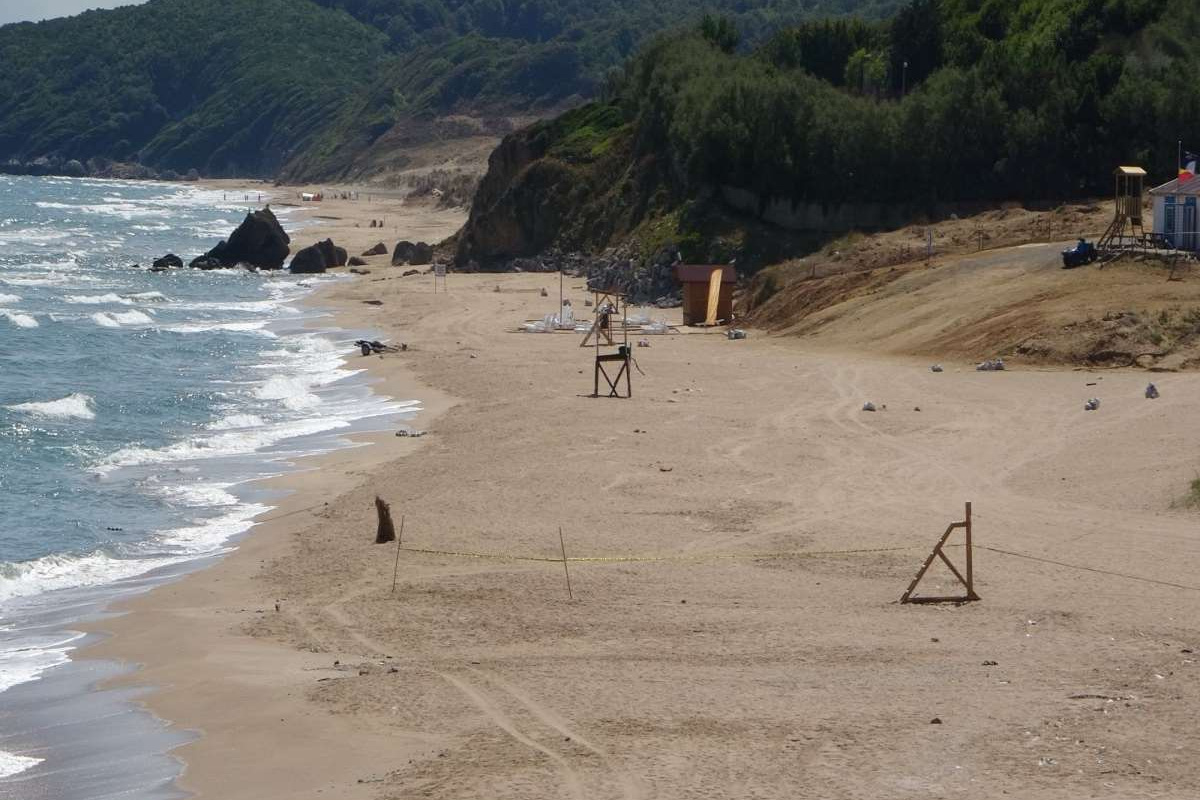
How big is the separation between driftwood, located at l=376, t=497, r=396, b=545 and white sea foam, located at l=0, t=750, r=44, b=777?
273 inches

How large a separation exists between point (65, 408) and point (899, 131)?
27.8 metres

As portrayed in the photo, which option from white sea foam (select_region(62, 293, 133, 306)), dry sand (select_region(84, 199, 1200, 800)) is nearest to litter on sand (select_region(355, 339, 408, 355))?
dry sand (select_region(84, 199, 1200, 800))

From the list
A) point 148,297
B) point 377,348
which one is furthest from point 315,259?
point 377,348

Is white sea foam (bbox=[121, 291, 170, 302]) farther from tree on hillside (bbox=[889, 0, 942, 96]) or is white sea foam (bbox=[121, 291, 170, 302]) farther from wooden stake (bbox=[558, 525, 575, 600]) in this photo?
wooden stake (bbox=[558, 525, 575, 600])

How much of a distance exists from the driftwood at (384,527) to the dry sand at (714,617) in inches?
11.7

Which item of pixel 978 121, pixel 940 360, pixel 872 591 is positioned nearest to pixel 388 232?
pixel 978 121

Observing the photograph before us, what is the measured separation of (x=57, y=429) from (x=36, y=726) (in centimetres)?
1651

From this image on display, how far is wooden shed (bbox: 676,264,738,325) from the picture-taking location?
43344 mm

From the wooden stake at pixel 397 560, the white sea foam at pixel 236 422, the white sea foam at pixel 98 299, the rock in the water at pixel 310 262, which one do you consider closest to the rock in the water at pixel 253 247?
the rock in the water at pixel 310 262

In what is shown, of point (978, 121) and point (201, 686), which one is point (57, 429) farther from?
point (978, 121)

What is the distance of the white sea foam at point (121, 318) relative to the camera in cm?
4856

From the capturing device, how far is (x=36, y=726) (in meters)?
14.0

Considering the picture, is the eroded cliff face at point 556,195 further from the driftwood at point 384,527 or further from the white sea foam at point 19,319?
the driftwood at point 384,527

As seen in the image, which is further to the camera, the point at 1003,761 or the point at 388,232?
the point at 388,232
